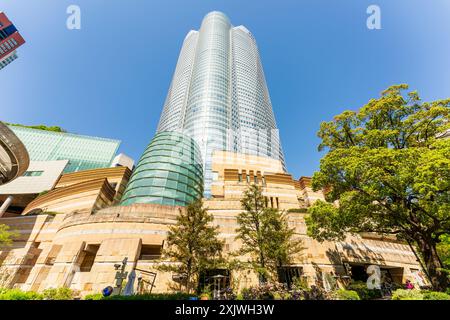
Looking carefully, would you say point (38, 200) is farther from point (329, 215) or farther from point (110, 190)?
point (329, 215)

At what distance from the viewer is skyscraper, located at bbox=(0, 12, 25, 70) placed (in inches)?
2756

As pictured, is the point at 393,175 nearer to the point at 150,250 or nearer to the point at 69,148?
the point at 150,250

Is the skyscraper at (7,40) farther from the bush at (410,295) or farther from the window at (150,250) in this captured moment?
the bush at (410,295)

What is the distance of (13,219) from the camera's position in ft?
97.8

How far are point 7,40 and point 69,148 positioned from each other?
5562 cm

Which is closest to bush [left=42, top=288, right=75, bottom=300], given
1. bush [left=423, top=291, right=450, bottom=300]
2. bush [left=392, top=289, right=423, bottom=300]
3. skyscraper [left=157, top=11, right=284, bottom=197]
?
bush [left=392, top=289, right=423, bottom=300]

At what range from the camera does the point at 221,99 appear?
99.6 meters

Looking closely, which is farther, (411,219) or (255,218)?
(255,218)

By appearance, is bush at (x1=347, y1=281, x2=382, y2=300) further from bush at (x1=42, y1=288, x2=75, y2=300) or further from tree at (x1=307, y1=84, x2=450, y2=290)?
bush at (x1=42, y1=288, x2=75, y2=300)

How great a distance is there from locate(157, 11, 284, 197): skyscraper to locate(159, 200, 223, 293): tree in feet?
156

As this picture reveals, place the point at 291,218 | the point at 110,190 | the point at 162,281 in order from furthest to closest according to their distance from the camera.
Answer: the point at 110,190 → the point at 291,218 → the point at 162,281
